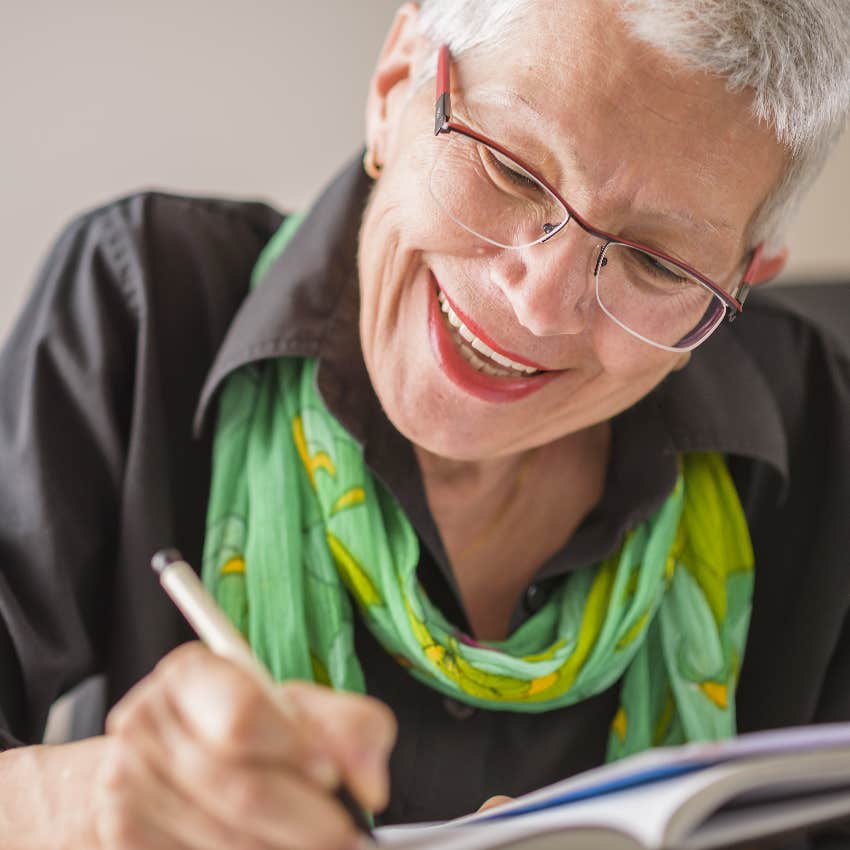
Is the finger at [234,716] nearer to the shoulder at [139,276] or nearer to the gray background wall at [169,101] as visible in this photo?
the shoulder at [139,276]

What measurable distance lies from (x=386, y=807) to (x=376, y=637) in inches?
8.1

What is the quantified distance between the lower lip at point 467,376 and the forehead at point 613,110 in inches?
7.7

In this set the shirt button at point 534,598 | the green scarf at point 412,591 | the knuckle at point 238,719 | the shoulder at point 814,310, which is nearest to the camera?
the knuckle at point 238,719

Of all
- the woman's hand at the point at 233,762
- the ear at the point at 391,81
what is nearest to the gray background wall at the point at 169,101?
the ear at the point at 391,81

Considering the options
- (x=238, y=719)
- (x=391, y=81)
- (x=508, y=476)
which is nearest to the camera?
(x=238, y=719)

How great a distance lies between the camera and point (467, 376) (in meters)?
1.04

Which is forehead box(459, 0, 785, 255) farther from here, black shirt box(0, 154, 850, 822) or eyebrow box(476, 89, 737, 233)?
black shirt box(0, 154, 850, 822)

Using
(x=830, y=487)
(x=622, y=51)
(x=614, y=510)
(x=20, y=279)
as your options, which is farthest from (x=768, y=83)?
(x=20, y=279)

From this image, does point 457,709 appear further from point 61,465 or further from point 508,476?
point 61,465

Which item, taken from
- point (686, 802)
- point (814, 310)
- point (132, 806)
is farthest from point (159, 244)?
point (814, 310)

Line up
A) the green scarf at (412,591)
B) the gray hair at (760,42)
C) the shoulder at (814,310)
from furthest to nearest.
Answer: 1. the shoulder at (814,310)
2. the green scarf at (412,591)
3. the gray hair at (760,42)

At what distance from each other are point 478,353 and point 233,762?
594 millimetres

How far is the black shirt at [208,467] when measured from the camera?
1114 millimetres

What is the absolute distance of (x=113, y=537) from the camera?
1179mm
